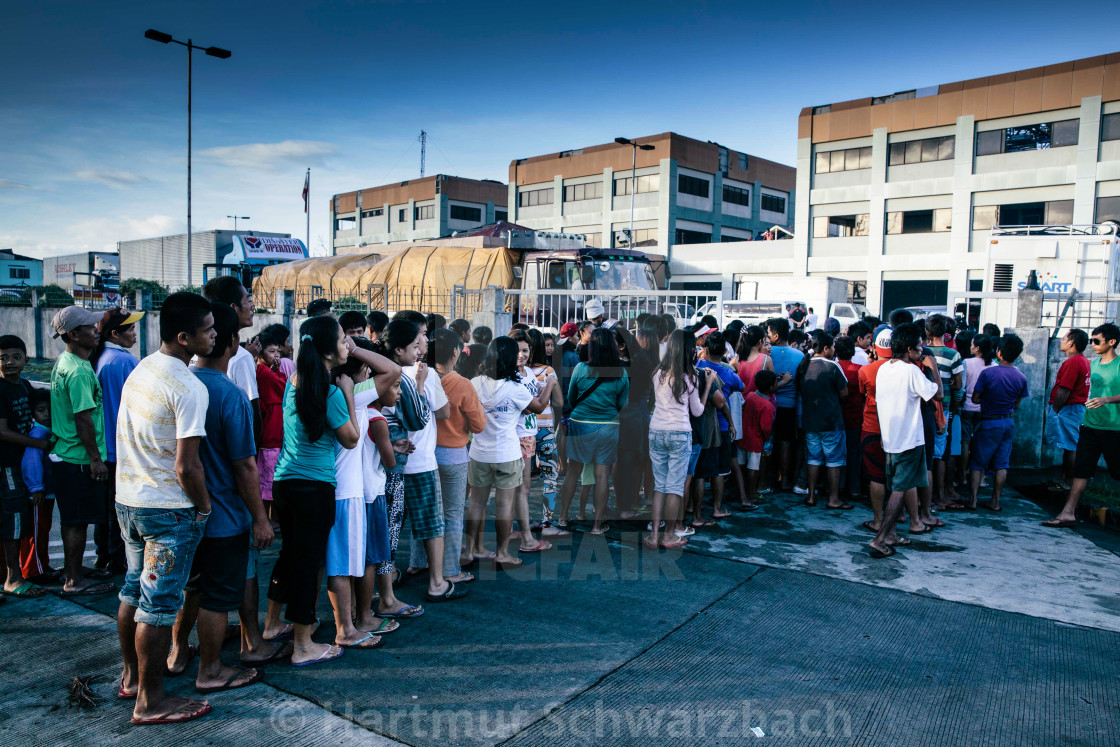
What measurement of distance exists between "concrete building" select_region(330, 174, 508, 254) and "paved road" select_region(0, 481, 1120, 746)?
47322 mm

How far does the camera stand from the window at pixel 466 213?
177 feet

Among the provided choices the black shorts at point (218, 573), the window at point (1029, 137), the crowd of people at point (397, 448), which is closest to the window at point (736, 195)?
the window at point (1029, 137)

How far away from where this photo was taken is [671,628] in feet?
13.9

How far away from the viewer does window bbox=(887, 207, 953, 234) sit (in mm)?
32859

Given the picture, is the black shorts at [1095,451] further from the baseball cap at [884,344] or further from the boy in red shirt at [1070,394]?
the baseball cap at [884,344]

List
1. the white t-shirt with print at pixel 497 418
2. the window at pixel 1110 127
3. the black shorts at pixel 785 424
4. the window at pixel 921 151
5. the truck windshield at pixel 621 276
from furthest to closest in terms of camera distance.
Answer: the window at pixel 921 151 → the window at pixel 1110 127 → the truck windshield at pixel 621 276 → the black shorts at pixel 785 424 → the white t-shirt with print at pixel 497 418

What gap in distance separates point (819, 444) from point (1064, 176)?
102ft

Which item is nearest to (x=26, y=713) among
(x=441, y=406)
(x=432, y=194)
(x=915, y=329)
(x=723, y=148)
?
(x=441, y=406)

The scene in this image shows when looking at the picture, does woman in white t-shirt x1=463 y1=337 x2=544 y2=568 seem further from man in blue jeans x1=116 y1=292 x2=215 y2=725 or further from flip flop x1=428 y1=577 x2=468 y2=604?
man in blue jeans x1=116 y1=292 x2=215 y2=725

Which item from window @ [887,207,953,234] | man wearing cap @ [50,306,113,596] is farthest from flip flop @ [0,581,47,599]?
window @ [887,207,953,234]

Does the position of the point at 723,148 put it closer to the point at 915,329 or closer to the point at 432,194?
the point at 432,194

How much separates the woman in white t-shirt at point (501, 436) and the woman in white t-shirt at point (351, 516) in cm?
127

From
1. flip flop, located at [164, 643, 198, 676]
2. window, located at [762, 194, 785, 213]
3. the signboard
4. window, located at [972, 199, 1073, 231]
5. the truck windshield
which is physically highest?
window, located at [762, 194, 785, 213]

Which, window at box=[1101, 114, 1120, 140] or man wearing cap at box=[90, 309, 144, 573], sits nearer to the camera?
man wearing cap at box=[90, 309, 144, 573]
